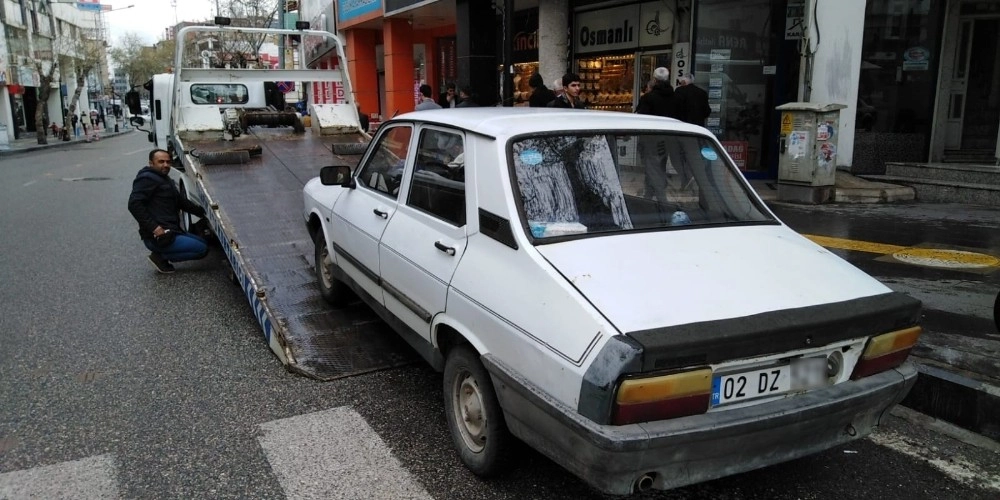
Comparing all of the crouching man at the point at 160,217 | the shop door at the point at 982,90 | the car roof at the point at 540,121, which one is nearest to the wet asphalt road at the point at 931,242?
the car roof at the point at 540,121

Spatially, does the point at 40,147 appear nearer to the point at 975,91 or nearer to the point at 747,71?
the point at 747,71

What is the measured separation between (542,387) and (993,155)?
38.9 feet

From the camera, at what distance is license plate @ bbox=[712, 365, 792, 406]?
→ 267 centimetres

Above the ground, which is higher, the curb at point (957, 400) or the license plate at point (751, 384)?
the license plate at point (751, 384)

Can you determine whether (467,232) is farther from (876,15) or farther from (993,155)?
(993,155)

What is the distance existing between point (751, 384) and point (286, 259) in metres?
4.67

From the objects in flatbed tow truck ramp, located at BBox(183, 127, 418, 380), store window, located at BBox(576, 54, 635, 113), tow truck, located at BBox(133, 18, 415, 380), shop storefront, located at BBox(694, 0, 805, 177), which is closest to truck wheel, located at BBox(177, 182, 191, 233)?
tow truck, located at BBox(133, 18, 415, 380)

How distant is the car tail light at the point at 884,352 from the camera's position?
9.68 ft

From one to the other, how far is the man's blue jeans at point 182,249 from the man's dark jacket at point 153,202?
3.9 inches

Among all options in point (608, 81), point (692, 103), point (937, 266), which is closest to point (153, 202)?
point (692, 103)

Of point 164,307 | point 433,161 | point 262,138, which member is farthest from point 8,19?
point 433,161

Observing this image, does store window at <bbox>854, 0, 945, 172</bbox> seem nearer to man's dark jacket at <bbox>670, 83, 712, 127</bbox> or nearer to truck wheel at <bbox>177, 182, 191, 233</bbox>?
man's dark jacket at <bbox>670, 83, 712, 127</bbox>

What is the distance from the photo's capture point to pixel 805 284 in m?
3.02

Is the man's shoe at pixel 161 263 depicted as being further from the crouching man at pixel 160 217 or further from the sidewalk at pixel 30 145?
the sidewalk at pixel 30 145
